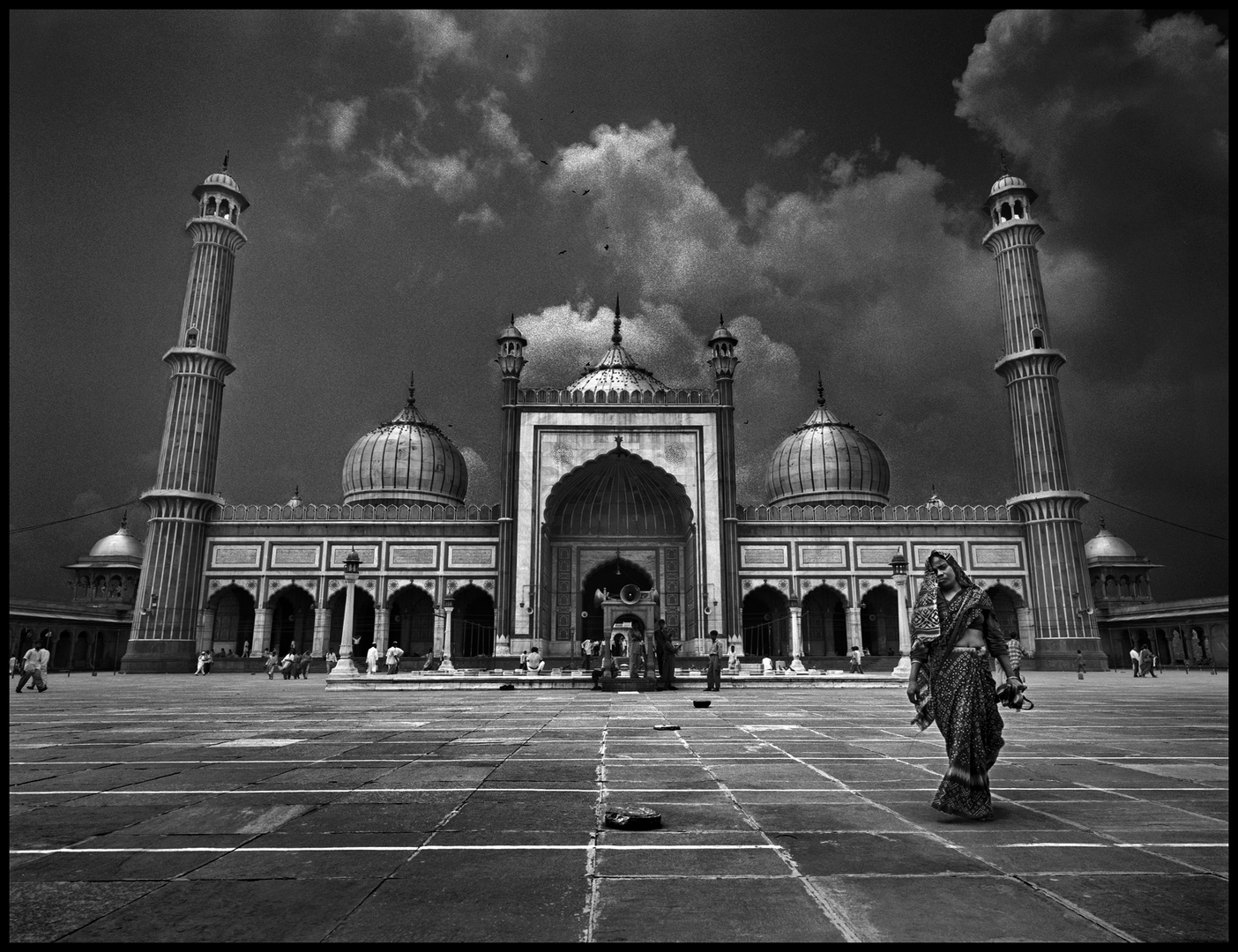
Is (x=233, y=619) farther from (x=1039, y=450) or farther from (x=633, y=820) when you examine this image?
(x=633, y=820)

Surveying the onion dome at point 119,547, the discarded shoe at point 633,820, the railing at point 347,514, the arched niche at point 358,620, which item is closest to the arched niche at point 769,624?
the railing at point 347,514

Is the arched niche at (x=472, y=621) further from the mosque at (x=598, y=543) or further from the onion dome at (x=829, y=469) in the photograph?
the onion dome at (x=829, y=469)

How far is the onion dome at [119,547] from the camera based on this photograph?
166 feet

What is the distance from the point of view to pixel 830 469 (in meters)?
43.8

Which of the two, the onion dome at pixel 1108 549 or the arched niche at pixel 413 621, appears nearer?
the arched niche at pixel 413 621

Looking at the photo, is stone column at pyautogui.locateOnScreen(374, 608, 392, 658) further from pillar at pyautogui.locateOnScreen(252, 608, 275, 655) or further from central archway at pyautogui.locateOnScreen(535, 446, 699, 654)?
central archway at pyautogui.locateOnScreen(535, 446, 699, 654)

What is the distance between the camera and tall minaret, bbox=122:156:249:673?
3319 cm

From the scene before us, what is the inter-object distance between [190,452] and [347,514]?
23.1 feet

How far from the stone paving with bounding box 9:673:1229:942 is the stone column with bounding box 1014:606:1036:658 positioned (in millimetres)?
29899

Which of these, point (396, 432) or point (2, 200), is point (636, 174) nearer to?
point (396, 432)

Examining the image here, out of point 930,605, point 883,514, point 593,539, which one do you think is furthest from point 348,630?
point 883,514

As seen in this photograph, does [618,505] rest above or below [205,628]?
above

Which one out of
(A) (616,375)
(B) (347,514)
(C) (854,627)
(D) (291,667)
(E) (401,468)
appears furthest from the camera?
(A) (616,375)

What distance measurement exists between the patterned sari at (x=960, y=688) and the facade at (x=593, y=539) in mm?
28159
